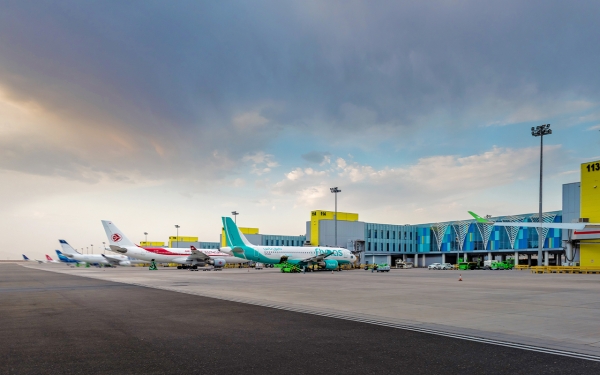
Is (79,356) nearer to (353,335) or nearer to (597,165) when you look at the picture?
(353,335)

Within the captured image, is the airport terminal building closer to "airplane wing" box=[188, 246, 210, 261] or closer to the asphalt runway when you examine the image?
"airplane wing" box=[188, 246, 210, 261]

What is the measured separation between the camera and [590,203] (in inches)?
2079

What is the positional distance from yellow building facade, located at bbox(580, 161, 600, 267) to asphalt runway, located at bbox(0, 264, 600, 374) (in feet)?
170

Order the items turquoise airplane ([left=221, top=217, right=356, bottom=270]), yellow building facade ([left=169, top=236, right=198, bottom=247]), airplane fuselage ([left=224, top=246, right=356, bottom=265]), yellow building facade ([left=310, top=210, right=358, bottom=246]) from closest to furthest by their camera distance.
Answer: turquoise airplane ([left=221, top=217, right=356, bottom=270]) < airplane fuselage ([left=224, top=246, right=356, bottom=265]) < yellow building facade ([left=310, top=210, right=358, bottom=246]) < yellow building facade ([left=169, top=236, right=198, bottom=247])

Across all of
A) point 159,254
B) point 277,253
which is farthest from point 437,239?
point 159,254

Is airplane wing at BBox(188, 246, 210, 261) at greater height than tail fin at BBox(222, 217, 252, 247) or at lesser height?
lesser

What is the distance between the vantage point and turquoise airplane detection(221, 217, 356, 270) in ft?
190

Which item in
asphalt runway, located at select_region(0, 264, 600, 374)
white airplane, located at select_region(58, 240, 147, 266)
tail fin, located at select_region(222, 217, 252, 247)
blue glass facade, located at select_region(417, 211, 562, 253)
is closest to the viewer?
asphalt runway, located at select_region(0, 264, 600, 374)

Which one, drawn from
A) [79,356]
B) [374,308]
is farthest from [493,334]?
[79,356]

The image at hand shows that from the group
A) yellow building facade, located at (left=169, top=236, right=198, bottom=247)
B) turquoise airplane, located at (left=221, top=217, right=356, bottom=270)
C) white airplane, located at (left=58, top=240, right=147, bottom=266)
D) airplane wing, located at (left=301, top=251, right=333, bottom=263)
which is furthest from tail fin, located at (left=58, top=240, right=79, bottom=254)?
airplane wing, located at (left=301, top=251, right=333, bottom=263)

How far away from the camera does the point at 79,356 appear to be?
323 inches

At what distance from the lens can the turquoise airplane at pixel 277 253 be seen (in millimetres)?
57938

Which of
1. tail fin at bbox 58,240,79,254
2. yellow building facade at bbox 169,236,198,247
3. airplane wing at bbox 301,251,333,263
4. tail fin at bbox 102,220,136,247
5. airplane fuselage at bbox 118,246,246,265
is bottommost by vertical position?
yellow building facade at bbox 169,236,198,247

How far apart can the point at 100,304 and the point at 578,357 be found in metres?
16.5
